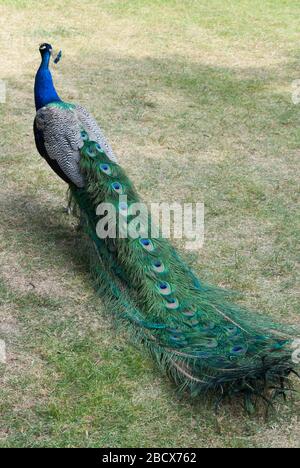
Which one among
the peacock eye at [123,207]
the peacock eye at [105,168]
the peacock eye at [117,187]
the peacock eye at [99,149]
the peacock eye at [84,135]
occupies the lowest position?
the peacock eye at [123,207]

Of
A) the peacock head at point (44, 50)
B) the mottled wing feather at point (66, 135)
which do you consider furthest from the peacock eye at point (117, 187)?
the peacock head at point (44, 50)

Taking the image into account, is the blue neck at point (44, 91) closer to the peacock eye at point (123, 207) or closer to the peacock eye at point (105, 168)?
the peacock eye at point (105, 168)

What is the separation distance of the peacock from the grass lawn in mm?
142

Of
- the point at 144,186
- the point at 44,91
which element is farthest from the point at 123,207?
the point at 144,186

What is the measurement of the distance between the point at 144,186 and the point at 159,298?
6.53 feet

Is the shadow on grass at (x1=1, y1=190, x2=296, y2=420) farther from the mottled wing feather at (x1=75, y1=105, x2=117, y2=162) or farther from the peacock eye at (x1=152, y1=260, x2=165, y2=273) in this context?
the mottled wing feather at (x1=75, y1=105, x2=117, y2=162)

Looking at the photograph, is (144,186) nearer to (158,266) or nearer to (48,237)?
(48,237)

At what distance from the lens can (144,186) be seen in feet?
18.1

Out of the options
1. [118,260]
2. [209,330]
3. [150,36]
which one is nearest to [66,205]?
[118,260]

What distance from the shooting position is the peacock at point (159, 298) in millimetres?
3137

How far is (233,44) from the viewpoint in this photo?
9.11 m

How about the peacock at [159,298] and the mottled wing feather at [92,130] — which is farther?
the mottled wing feather at [92,130]

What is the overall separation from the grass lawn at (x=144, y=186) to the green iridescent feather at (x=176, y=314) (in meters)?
0.15
